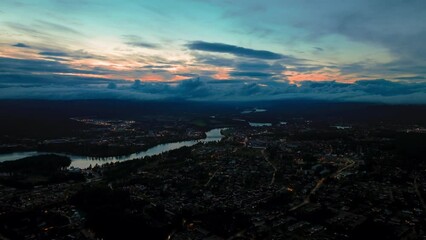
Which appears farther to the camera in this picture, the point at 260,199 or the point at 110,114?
the point at 110,114

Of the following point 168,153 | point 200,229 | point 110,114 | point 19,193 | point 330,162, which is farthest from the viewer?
point 110,114

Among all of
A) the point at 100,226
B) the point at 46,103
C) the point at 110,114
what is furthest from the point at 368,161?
the point at 46,103

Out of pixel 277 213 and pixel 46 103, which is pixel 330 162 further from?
pixel 46 103

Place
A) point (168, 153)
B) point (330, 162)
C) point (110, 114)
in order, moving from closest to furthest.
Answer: point (330, 162) < point (168, 153) < point (110, 114)

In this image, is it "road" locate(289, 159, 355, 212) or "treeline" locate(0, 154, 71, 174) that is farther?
"treeline" locate(0, 154, 71, 174)

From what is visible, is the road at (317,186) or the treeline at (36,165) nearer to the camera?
the road at (317,186)

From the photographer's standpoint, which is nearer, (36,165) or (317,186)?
(317,186)

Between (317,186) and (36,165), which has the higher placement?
(317,186)

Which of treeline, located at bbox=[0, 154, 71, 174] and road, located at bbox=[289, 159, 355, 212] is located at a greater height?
Answer: road, located at bbox=[289, 159, 355, 212]

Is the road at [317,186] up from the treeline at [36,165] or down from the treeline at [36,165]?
up
